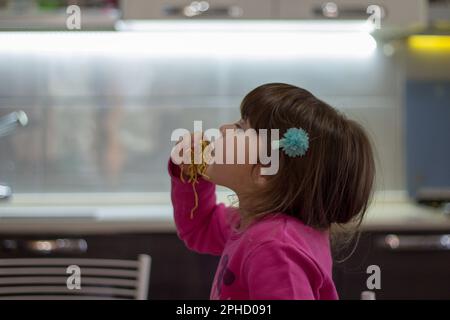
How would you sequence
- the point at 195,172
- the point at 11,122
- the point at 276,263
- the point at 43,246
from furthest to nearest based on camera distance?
the point at 11,122 < the point at 43,246 < the point at 195,172 < the point at 276,263

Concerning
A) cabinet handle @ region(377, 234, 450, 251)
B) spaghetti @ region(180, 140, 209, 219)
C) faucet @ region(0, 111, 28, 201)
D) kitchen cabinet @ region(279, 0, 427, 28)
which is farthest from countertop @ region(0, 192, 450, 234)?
spaghetti @ region(180, 140, 209, 219)

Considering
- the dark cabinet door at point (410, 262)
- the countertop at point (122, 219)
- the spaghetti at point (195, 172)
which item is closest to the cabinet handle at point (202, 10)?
the countertop at point (122, 219)

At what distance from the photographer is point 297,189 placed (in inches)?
22.3

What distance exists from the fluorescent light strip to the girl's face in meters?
0.93

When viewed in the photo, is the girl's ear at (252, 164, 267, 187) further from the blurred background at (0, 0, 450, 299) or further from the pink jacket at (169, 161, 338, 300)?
the blurred background at (0, 0, 450, 299)

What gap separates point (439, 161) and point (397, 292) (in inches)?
17.1

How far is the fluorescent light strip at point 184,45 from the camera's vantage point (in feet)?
4.94

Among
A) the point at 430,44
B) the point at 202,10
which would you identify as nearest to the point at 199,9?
the point at 202,10

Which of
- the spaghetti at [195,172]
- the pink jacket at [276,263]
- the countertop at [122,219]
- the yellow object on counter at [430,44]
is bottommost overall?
the countertop at [122,219]

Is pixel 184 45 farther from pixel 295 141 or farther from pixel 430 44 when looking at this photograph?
pixel 295 141

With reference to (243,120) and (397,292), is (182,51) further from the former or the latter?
(243,120)

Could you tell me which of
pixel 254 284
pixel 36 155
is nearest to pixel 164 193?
pixel 36 155

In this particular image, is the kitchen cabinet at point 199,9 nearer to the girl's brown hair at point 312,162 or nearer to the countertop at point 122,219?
the countertop at point 122,219

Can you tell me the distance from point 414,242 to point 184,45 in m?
0.66
